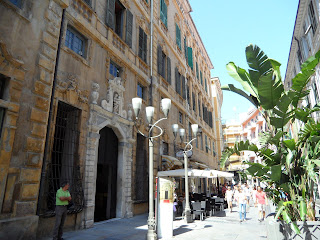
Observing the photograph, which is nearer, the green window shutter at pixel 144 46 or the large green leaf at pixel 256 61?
the large green leaf at pixel 256 61

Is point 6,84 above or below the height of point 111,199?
above

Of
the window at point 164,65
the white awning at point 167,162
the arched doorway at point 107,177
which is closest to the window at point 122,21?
the window at point 164,65

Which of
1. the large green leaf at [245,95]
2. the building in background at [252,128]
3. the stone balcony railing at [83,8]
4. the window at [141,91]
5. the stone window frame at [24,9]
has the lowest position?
the large green leaf at [245,95]

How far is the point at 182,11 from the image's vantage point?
2345 centimetres

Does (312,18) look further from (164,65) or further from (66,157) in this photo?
(66,157)

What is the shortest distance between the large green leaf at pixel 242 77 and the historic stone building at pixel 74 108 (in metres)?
5.01

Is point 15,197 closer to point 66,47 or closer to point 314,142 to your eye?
point 66,47

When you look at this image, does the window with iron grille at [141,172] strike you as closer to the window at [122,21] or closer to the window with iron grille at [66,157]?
the window with iron grille at [66,157]

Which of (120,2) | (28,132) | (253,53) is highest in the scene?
(120,2)

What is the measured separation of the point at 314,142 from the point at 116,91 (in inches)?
303

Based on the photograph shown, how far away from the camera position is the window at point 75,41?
27.8 feet

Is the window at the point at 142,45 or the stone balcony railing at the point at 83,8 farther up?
the window at the point at 142,45

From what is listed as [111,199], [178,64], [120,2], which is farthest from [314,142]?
[178,64]

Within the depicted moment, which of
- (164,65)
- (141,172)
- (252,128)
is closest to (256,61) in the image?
(141,172)
